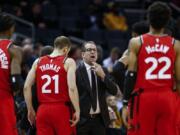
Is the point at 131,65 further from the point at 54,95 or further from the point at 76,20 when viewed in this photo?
the point at 76,20

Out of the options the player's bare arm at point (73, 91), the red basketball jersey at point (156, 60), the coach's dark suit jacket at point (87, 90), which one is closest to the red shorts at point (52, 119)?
the player's bare arm at point (73, 91)

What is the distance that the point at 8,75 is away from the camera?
10.6 m

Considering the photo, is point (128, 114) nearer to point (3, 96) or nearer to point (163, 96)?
point (163, 96)

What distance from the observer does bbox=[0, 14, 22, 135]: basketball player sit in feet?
34.2

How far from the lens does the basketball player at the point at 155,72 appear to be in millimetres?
9727

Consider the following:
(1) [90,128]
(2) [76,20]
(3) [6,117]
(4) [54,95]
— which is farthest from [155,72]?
(2) [76,20]

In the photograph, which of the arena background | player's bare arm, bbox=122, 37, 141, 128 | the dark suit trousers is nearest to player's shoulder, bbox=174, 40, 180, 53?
player's bare arm, bbox=122, 37, 141, 128

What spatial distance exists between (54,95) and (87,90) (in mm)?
1028

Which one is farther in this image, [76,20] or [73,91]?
[76,20]

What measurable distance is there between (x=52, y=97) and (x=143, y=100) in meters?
1.62

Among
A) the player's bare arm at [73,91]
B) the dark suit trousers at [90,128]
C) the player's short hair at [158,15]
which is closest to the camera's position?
the player's short hair at [158,15]

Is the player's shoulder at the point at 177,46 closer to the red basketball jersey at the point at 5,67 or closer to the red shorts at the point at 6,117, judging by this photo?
the red basketball jersey at the point at 5,67

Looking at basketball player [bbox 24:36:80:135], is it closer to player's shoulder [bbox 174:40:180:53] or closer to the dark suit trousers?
the dark suit trousers

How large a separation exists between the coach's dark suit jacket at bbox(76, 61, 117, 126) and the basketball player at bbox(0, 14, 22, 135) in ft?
4.83
